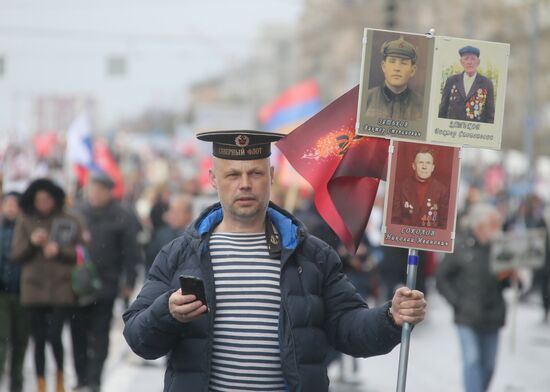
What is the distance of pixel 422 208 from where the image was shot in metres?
5.18

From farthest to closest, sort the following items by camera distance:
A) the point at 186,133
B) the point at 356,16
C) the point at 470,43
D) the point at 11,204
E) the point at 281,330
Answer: the point at 186,133 → the point at 356,16 → the point at 11,204 → the point at 470,43 → the point at 281,330

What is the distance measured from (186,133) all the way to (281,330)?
70.3 m

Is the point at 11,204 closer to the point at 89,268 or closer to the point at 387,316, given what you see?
the point at 89,268

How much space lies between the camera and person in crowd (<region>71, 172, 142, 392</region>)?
1130 cm

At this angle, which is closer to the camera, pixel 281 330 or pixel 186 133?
pixel 281 330

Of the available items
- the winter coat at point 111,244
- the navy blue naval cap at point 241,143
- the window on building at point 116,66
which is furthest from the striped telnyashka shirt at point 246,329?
the window on building at point 116,66

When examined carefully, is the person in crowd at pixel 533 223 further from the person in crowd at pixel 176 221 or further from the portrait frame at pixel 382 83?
the portrait frame at pixel 382 83

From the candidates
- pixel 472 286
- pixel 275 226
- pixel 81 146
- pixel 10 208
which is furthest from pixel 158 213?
pixel 275 226

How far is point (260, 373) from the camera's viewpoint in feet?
16.0

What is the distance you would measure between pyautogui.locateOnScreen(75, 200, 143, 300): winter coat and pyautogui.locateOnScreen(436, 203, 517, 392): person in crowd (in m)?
2.89

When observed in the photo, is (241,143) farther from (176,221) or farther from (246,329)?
(176,221)

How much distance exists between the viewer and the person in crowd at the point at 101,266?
11.3 m

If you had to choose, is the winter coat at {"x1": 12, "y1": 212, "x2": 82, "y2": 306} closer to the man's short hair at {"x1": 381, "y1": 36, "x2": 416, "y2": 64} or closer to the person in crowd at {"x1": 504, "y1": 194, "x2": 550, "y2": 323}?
the man's short hair at {"x1": 381, "y1": 36, "x2": 416, "y2": 64}

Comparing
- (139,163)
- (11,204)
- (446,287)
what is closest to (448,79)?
(446,287)
